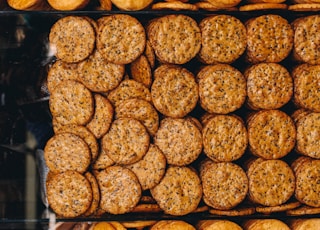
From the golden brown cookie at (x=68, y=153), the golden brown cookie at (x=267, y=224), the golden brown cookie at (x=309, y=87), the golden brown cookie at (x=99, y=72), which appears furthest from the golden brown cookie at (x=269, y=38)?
the golden brown cookie at (x=68, y=153)

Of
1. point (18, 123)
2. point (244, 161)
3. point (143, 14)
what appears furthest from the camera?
point (18, 123)

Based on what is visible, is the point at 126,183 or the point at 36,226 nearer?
the point at 126,183

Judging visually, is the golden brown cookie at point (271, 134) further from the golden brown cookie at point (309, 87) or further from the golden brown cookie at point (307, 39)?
the golden brown cookie at point (307, 39)

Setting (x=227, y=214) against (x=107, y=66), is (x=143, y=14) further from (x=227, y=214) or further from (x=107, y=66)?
(x=227, y=214)

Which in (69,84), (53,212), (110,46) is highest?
(110,46)

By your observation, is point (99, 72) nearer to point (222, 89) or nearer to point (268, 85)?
point (222, 89)

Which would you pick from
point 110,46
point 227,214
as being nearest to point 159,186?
point 227,214

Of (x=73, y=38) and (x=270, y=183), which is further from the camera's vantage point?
(x=270, y=183)

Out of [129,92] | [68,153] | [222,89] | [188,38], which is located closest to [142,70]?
[129,92]
